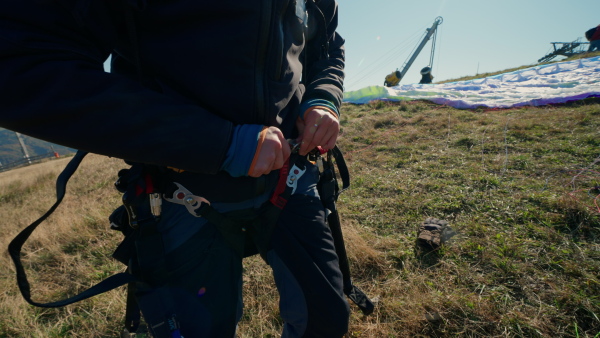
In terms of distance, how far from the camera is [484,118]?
643 centimetres

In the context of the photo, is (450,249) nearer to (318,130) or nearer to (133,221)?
(318,130)

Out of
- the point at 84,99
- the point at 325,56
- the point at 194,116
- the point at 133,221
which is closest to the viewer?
the point at 84,99

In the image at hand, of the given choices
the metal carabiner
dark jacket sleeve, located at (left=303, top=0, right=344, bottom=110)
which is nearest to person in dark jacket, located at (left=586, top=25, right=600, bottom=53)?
dark jacket sleeve, located at (left=303, top=0, right=344, bottom=110)

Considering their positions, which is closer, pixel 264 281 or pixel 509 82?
pixel 264 281

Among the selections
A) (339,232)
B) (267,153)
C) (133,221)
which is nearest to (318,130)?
(267,153)

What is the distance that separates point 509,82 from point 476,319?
12.3 meters

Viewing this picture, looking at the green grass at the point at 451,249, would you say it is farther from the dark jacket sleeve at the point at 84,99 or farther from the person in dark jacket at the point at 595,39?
the person in dark jacket at the point at 595,39

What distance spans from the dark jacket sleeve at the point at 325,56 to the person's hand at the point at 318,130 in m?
0.19

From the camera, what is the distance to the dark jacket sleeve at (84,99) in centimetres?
81

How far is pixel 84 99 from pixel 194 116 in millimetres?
331

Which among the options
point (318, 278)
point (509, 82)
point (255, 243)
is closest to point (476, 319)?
point (318, 278)

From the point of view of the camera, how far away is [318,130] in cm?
133

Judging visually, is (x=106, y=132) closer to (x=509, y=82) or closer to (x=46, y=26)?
(x=46, y=26)

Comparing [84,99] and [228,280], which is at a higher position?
[84,99]
